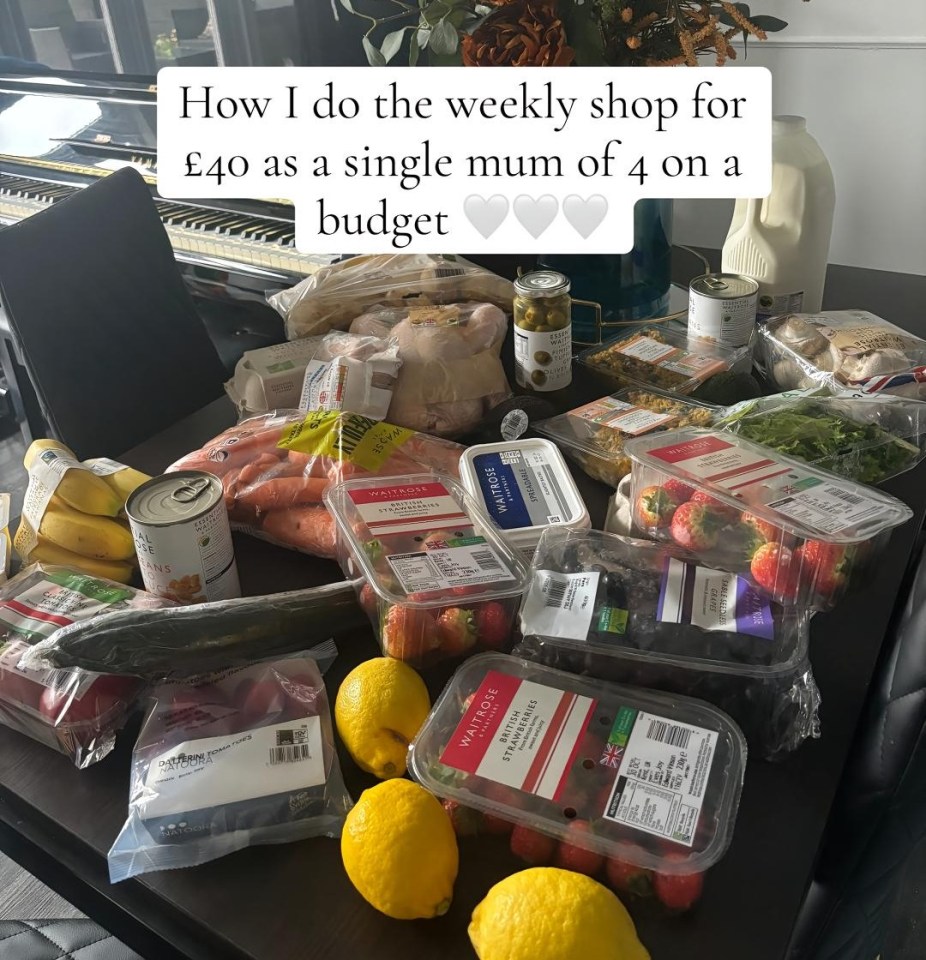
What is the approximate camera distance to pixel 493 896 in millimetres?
561

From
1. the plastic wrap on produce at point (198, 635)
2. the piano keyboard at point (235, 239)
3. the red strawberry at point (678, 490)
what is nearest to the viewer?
the plastic wrap on produce at point (198, 635)

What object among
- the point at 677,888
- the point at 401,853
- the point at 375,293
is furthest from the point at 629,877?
the point at 375,293

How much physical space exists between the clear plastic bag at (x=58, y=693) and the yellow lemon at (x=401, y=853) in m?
0.25

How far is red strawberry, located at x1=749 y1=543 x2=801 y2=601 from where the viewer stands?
76 cm

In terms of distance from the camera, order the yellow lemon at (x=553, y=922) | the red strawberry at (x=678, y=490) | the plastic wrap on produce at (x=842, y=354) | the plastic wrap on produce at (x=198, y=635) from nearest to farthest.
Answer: the yellow lemon at (x=553, y=922) → the plastic wrap on produce at (x=198, y=635) → the red strawberry at (x=678, y=490) → the plastic wrap on produce at (x=842, y=354)

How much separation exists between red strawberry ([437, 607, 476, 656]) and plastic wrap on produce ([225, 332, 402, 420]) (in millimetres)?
416

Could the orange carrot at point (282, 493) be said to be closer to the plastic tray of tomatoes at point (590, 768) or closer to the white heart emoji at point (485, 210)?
the plastic tray of tomatoes at point (590, 768)

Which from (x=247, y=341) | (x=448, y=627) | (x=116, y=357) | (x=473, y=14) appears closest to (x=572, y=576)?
(x=448, y=627)

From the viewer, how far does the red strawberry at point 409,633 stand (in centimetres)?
75

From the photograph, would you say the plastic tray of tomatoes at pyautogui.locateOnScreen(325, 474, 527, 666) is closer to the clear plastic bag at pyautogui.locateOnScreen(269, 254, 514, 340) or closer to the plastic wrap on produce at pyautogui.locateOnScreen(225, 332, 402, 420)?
the plastic wrap on produce at pyautogui.locateOnScreen(225, 332, 402, 420)

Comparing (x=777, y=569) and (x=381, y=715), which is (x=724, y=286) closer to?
(x=777, y=569)

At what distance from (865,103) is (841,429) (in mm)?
1508

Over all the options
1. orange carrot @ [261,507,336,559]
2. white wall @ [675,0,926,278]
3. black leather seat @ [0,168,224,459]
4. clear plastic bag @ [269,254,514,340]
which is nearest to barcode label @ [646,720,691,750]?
orange carrot @ [261,507,336,559]

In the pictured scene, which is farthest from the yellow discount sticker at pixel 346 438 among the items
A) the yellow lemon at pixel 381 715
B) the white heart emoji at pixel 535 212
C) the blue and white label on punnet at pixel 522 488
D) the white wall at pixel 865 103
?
the white wall at pixel 865 103
